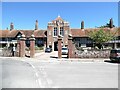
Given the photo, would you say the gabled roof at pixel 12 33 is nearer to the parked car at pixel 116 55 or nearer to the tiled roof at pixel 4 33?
the tiled roof at pixel 4 33

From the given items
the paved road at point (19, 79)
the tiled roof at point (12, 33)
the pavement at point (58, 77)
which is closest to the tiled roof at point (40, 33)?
the tiled roof at point (12, 33)

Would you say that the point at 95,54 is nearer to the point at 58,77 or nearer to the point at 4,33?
the point at 58,77

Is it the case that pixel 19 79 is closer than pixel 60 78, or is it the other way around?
pixel 19 79

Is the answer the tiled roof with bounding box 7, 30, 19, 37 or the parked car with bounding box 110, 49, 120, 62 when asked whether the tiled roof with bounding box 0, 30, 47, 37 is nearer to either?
the tiled roof with bounding box 7, 30, 19, 37

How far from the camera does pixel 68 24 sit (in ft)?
246

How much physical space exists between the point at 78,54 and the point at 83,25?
44074mm

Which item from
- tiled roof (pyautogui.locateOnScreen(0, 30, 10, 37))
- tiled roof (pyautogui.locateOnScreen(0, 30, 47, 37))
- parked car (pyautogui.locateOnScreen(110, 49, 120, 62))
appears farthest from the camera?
tiled roof (pyautogui.locateOnScreen(0, 30, 10, 37))

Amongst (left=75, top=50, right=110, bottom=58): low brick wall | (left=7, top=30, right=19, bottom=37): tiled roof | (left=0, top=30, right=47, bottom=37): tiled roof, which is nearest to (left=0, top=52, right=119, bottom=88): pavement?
(left=75, top=50, right=110, bottom=58): low brick wall

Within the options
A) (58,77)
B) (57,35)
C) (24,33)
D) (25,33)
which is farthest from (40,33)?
(58,77)

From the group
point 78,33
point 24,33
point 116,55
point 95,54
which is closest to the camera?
point 116,55

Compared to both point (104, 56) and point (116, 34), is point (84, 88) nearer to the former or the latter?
point (104, 56)

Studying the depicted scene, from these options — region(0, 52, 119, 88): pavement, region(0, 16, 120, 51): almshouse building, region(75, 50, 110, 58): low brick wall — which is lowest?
region(0, 52, 119, 88): pavement

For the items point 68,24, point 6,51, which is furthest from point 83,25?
point 6,51

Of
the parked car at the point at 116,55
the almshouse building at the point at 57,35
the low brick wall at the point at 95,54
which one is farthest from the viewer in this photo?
the almshouse building at the point at 57,35
